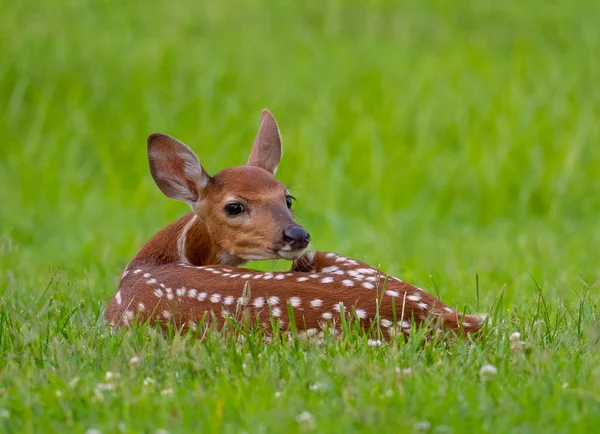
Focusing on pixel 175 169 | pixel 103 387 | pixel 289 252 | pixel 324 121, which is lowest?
pixel 103 387

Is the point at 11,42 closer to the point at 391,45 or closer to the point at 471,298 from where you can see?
the point at 391,45

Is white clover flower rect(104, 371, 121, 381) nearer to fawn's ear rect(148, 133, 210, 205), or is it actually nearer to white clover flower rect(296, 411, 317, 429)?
white clover flower rect(296, 411, 317, 429)

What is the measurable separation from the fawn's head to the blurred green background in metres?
2.68

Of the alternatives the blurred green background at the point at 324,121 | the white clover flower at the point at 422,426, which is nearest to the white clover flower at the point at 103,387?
the white clover flower at the point at 422,426

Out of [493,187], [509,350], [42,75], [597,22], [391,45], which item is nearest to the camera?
[509,350]

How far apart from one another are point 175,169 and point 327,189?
17.7ft

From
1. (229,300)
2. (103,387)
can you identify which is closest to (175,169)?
(229,300)

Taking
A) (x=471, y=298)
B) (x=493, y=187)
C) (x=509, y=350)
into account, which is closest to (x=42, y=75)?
(x=493, y=187)

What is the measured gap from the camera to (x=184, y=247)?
5473 mm

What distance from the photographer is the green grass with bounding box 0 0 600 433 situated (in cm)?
363

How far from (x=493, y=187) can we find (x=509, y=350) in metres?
6.69

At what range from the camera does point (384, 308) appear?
174 inches

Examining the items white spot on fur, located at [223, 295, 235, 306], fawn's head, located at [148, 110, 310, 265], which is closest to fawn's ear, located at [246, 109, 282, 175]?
fawn's head, located at [148, 110, 310, 265]

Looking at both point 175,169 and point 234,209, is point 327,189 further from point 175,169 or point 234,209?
point 234,209
